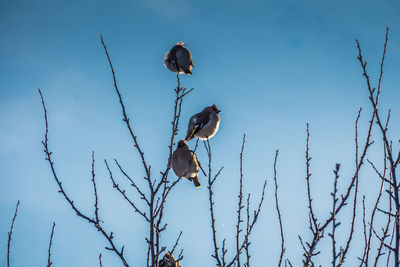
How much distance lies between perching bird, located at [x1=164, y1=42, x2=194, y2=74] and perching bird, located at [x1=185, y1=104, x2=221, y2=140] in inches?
32.1

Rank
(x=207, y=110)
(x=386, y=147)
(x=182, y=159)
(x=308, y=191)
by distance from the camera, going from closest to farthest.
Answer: (x=308, y=191) < (x=386, y=147) < (x=182, y=159) < (x=207, y=110)

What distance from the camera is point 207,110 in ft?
22.6

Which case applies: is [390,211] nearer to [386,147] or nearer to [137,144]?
[386,147]

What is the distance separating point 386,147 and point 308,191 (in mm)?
711

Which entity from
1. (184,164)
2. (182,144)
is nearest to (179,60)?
(182,144)

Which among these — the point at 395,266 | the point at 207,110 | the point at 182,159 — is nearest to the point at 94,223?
the point at 395,266

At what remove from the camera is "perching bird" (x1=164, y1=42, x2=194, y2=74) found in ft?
22.8

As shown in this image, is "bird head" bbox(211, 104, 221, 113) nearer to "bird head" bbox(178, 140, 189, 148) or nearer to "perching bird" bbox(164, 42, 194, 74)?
"perching bird" bbox(164, 42, 194, 74)

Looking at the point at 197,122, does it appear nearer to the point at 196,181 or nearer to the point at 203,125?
the point at 203,125

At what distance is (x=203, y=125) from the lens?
6.51m

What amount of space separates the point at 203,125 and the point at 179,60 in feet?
4.08

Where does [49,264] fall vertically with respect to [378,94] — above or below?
below

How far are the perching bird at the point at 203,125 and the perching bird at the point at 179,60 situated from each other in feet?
2.67

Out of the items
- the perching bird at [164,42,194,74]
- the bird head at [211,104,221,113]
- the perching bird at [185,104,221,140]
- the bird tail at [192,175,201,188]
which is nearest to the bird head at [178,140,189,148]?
the perching bird at [185,104,221,140]
